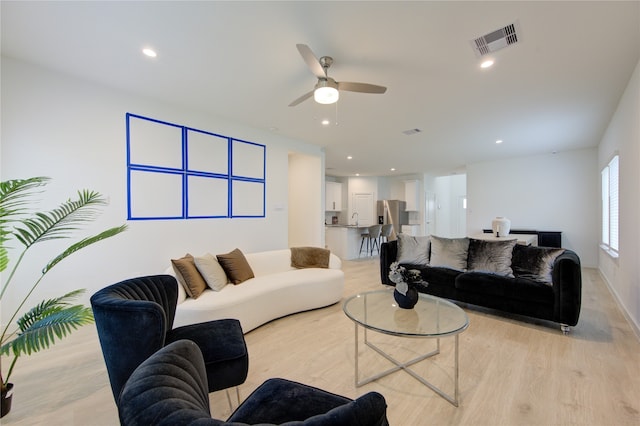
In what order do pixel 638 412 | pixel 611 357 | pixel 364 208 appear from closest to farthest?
pixel 638 412 < pixel 611 357 < pixel 364 208

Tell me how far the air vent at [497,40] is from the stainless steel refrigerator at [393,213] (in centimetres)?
741

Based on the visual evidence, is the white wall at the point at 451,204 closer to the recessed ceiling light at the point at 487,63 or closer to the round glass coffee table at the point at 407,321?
the recessed ceiling light at the point at 487,63

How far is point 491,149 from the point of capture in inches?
239

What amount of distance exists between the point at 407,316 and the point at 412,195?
809 cm

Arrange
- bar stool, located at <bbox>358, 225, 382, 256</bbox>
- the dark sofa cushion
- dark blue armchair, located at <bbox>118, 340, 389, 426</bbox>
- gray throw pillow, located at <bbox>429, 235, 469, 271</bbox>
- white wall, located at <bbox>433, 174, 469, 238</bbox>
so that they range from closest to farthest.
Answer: dark blue armchair, located at <bbox>118, 340, 389, 426</bbox>, the dark sofa cushion, gray throw pillow, located at <bbox>429, 235, 469, 271</bbox>, bar stool, located at <bbox>358, 225, 382, 256</bbox>, white wall, located at <bbox>433, 174, 469, 238</bbox>

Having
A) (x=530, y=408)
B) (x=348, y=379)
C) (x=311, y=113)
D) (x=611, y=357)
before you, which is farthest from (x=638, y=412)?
(x=311, y=113)

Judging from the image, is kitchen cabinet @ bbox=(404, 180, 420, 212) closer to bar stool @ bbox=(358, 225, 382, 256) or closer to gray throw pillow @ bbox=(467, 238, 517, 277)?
bar stool @ bbox=(358, 225, 382, 256)

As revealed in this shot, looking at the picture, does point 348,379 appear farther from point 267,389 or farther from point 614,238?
point 614,238

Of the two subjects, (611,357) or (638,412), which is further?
(611,357)

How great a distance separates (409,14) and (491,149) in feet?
17.0

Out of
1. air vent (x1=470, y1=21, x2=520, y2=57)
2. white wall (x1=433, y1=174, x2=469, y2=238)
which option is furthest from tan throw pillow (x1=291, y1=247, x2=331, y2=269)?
white wall (x1=433, y1=174, x2=469, y2=238)

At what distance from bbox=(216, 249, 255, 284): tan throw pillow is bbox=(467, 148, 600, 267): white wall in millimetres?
6913

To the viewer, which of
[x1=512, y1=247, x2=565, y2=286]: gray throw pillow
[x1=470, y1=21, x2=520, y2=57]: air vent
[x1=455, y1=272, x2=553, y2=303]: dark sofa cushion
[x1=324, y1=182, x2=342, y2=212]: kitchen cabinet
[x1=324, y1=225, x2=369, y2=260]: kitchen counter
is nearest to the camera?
[x1=470, y1=21, x2=520, y2=57]: air vent

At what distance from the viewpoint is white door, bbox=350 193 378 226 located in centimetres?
985
